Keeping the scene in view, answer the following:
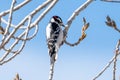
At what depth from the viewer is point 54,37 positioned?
22.1ft

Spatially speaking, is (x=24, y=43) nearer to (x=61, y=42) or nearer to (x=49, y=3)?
(x=49, y=3)

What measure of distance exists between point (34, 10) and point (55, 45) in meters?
0.93

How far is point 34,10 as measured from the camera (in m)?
5.65

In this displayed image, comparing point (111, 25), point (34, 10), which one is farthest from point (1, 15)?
point (111, 25)

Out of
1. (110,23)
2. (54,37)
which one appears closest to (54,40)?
(54,37)

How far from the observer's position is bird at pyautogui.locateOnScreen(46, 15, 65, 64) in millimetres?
6320

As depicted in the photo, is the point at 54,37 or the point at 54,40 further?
the point at 54,37

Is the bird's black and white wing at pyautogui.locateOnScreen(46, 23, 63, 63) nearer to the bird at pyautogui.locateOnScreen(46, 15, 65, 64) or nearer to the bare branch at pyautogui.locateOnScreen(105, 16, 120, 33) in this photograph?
the bird at pyautogui.locateOnScreen(46, 15, 65, 64)

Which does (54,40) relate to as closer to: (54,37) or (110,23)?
(54,37)

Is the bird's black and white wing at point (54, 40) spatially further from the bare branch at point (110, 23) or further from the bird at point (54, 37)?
the bare branch at point (110, 23)

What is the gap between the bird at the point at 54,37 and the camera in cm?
632

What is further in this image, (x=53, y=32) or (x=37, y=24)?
(x=53, y=32)

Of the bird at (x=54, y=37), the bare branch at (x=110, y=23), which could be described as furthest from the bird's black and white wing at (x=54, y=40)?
the bare branch at (x=110, y=23)

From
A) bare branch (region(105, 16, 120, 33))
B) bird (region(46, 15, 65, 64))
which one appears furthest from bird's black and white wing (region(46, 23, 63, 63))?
bare branch (region(105, 16, 120, 33))
